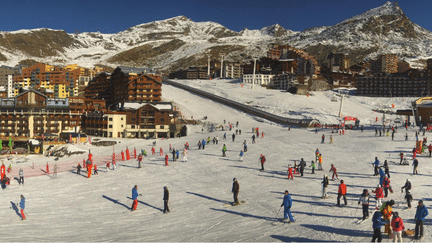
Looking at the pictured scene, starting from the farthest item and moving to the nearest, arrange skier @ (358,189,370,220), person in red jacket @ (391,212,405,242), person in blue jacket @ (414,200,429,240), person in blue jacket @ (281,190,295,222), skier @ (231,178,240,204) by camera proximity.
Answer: skier @ (231,178,240,204) < person in blue jacket @ (281,190,295,222) < skier @ (358,189,370,220) < person in blue jacket @ (414,200,429,240) < person in red jacket @ (391,212,405,242)

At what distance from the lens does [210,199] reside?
1942 centimetres

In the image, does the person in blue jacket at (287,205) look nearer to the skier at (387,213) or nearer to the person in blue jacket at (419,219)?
the skier at (387,213)

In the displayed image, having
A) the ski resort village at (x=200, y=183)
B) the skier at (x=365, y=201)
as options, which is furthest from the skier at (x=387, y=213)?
the skier at (x=365, y=201)

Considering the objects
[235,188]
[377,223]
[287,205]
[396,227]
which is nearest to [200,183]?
[235,188]

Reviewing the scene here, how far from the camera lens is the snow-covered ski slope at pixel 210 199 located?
46.6ft

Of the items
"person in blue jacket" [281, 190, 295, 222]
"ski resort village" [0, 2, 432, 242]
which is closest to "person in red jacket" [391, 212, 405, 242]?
"ski resort village" [0, 2, 432, 242]

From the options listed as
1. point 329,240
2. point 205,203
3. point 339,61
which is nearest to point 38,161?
point 205,203

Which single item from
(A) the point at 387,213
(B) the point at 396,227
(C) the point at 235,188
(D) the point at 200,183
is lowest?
(D) the point at 200,183

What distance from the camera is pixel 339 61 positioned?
19538 cm

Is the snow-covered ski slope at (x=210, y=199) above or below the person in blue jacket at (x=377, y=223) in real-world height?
below

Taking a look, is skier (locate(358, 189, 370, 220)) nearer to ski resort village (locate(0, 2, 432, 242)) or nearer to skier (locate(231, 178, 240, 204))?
ski resort village (locate(0, 2, 432, 242))

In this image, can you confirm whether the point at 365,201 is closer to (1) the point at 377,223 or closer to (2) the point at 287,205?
(1) the point at 377,223

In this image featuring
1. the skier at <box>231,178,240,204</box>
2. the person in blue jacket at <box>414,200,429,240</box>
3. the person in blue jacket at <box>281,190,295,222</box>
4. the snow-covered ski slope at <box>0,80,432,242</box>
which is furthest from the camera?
the skier at <box>231,178,240,204</box>

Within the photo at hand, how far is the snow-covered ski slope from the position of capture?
1420 centimetres
